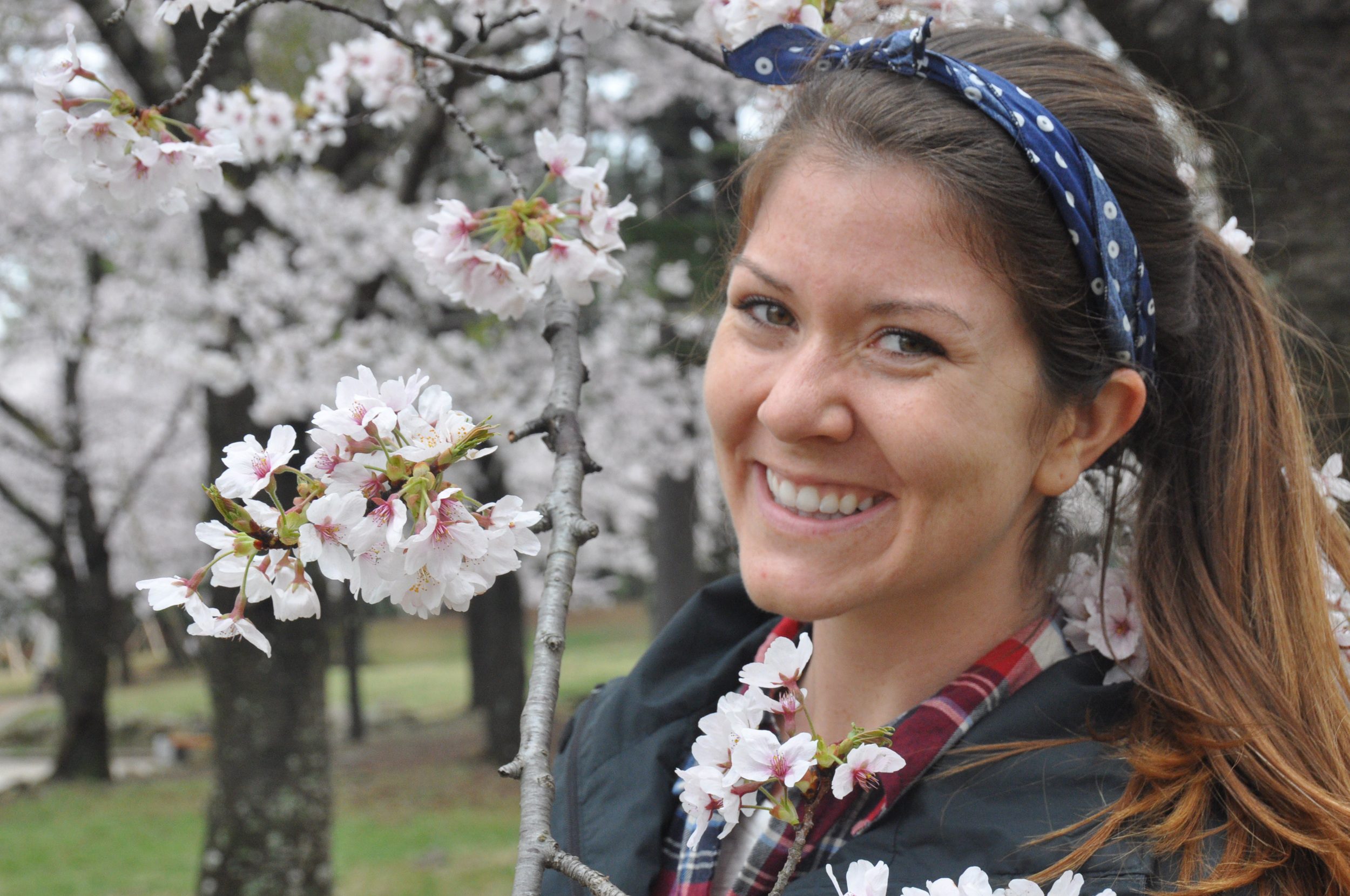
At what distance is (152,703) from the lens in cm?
1719

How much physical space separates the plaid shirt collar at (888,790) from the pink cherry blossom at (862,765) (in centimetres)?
22

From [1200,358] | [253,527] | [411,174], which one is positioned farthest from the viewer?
[411,174]

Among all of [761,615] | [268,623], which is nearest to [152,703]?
[268,623]

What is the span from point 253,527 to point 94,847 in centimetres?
853

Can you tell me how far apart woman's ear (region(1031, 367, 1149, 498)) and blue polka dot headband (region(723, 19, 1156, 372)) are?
4 centimetres

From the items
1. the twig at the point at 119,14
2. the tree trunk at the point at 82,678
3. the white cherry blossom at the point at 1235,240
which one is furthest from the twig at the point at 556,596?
the tree trunk at the point at 82,678

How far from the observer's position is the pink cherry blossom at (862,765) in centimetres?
110

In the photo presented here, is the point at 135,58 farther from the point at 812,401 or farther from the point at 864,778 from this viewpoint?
the point at 864,778

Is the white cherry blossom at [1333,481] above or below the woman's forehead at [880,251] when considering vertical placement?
below

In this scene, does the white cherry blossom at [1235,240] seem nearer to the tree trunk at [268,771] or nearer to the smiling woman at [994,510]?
the smiling woman at [994,510]

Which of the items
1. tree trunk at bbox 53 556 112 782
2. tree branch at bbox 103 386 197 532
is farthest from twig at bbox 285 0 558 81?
tree trunk at bbox 53 556 112 782

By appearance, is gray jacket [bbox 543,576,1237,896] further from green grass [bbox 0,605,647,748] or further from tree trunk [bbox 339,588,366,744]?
tree trunk [bbox 339,588,366,744]

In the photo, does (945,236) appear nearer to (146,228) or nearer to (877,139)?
(877,139)

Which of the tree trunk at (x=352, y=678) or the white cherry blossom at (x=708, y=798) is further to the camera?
the tree trunk at (x=352, y=678)
